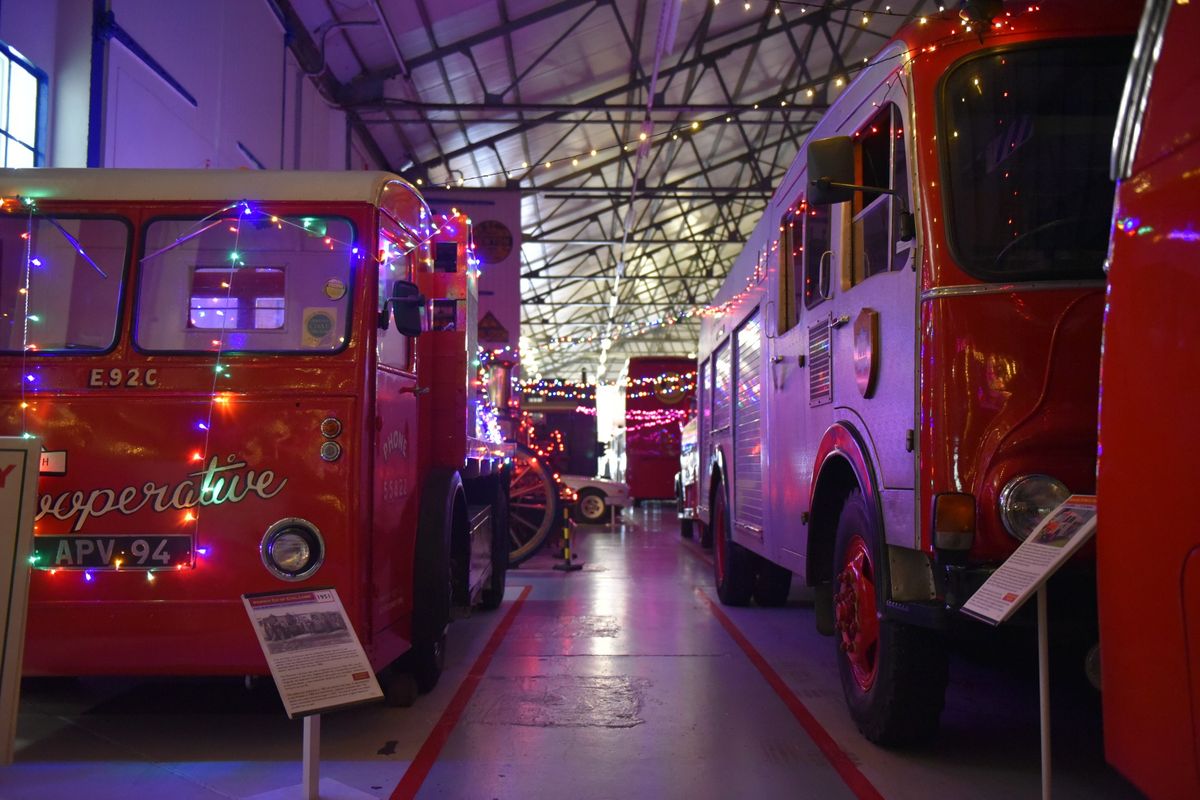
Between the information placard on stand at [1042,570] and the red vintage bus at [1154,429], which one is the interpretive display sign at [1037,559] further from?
the red vintage bus at [1154,429]

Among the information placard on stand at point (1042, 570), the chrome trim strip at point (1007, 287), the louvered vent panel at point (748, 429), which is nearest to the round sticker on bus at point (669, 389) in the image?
the louvered vent panel at point (748, 429)

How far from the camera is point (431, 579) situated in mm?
5324

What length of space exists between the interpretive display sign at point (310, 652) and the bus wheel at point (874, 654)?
6.98ft

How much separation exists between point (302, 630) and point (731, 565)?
559 cm

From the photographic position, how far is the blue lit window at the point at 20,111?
817 centimetres

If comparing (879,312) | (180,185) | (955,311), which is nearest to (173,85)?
(180,185)

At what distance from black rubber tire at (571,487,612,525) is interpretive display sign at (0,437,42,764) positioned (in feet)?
57.1

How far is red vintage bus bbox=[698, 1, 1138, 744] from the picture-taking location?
3.74 m

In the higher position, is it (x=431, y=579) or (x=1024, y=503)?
(x=1024, y=503)

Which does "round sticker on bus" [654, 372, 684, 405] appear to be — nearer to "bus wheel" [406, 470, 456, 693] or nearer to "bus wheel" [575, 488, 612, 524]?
"bus wheel" [575, 488, 612, 524]

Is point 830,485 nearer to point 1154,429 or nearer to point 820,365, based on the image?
point 820,365

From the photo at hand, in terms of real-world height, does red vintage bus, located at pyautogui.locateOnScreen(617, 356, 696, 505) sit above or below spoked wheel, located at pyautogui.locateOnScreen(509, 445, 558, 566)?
above

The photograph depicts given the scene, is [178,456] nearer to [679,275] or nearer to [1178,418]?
[1178,418]

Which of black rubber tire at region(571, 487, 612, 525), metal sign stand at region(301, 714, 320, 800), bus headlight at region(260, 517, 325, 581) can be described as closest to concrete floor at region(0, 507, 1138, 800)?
metal sign stand at region(301, 714, 320, 800)
